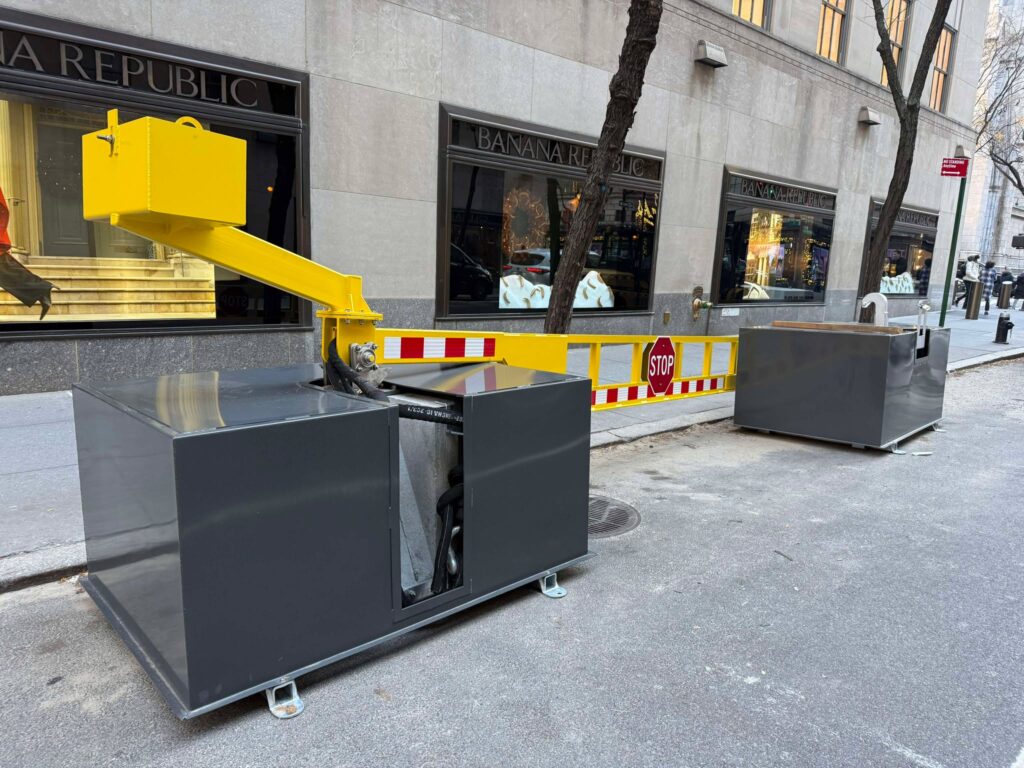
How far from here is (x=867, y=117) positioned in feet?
57.9

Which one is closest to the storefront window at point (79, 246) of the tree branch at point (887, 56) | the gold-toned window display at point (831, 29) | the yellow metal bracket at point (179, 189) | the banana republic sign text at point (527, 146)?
the banana republic sign text at point (527, 146)

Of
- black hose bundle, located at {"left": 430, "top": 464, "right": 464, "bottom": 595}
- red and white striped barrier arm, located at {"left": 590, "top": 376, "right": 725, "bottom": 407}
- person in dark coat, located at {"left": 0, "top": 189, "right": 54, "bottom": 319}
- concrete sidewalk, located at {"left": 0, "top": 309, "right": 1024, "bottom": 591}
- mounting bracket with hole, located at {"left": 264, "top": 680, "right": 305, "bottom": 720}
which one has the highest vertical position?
person in dark coat, located at {"left": 0, "top": 189, "right": 54, "bottom": 319}

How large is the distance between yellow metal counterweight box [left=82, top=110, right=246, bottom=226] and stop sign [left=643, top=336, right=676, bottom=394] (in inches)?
162

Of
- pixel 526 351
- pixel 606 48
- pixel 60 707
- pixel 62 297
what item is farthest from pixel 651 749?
pixel 606 48

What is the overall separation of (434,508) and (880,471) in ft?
15.7

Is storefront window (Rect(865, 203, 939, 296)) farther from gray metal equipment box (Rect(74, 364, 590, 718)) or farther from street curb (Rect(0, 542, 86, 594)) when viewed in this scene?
street curb (Rect(0, 542, 86, 594))

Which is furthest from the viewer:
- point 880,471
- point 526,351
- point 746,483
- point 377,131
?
point 377,131

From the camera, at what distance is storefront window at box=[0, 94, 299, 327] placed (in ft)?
23.1

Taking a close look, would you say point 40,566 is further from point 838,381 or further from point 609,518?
point 838,381

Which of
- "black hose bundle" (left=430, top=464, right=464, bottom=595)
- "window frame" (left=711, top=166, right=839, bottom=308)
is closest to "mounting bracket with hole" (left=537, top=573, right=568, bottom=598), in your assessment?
"black hose bundle" (left=430, top=464, right=464, bottom=595)

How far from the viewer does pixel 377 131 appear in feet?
29.9

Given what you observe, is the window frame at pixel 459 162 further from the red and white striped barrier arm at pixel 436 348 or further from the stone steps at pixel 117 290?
the red and white striped barrier arm at pixel 436 348

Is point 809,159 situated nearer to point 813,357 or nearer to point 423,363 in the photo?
point 813,357

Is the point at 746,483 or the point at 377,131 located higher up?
the point at 377,131
